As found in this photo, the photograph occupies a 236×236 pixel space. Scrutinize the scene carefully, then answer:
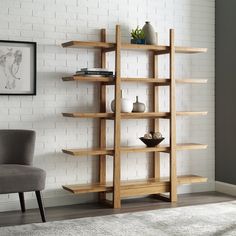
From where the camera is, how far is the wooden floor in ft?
15.5

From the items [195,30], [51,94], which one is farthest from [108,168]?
[195,30]

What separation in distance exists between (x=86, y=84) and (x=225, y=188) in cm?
203

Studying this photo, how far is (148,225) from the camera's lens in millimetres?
4391

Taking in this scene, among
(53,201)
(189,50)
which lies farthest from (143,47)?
(53,201)

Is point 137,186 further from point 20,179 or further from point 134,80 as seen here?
point 20,179

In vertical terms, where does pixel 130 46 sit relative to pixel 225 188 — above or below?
above

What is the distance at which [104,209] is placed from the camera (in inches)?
201

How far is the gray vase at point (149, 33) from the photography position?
17.8 ft

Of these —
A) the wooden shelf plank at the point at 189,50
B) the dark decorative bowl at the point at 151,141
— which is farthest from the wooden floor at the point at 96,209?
the wooden shelf plank at the point at 189,50

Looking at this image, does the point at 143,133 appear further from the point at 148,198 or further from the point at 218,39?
the point at 218,39

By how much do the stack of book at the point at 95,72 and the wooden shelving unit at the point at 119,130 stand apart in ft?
0.19

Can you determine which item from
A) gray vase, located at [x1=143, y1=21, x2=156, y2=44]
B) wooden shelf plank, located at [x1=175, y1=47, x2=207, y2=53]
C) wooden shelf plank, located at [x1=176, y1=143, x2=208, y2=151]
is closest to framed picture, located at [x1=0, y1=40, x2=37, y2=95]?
gray vase, located at [x1=143, y1=21, x2=156, y2=44]

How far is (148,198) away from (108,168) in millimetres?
569

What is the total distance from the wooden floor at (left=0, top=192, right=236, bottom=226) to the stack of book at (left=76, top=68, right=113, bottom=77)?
134 centimetres
